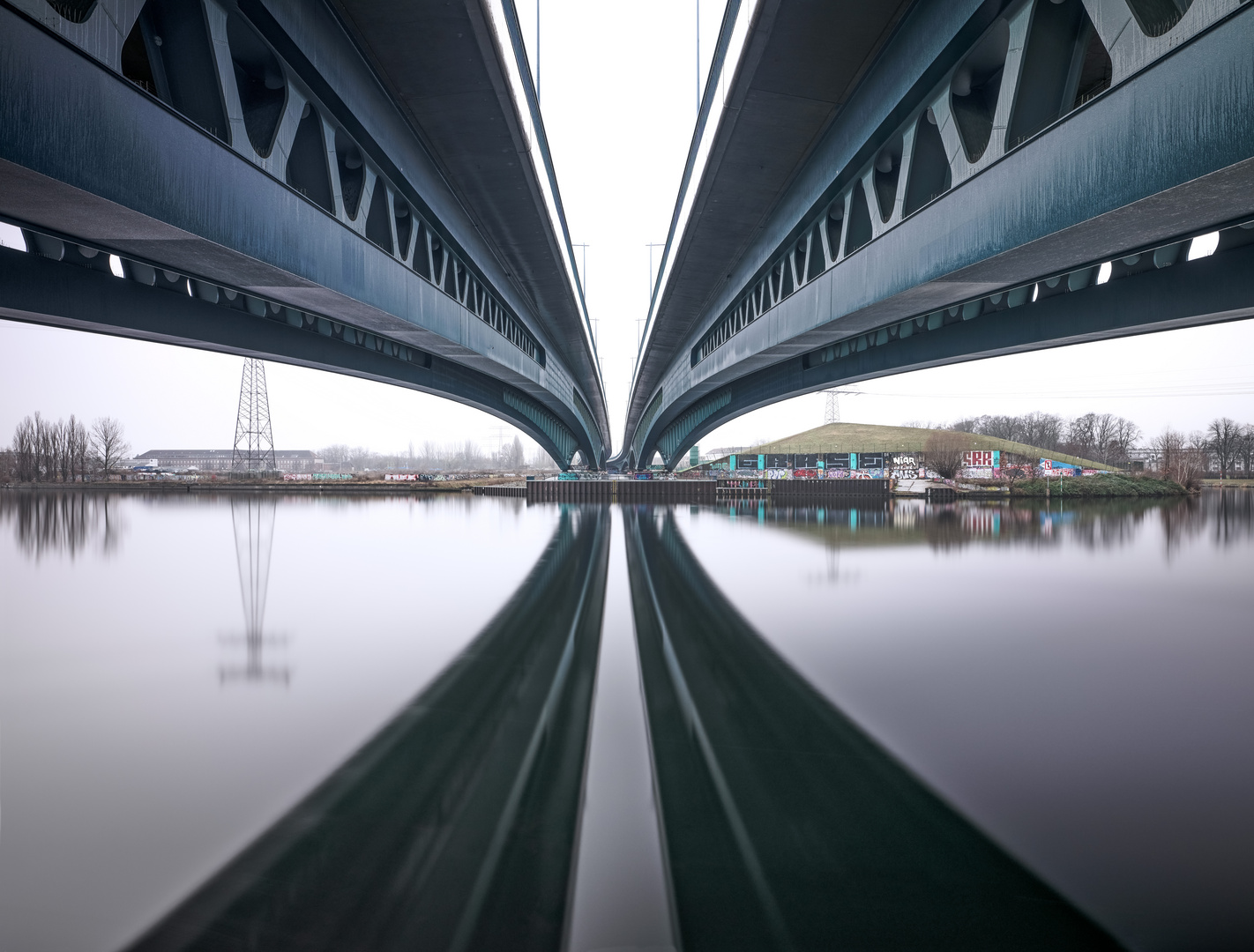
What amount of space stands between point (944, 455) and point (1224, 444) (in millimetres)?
41868

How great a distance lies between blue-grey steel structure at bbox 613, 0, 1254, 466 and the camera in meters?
4.60

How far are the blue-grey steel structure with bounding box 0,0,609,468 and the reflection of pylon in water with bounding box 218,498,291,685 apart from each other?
14.2ft

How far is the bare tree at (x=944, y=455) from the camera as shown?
56375 mm

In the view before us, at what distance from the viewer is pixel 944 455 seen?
57.6 metres

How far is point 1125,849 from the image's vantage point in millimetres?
3441

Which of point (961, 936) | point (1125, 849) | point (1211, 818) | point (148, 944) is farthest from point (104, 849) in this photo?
point (1211, 818)

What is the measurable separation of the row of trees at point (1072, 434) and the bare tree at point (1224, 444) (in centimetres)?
1226

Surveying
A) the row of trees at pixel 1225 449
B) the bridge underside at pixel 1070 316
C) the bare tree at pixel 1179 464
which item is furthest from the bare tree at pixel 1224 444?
the bridge underside at pixel 1070 316

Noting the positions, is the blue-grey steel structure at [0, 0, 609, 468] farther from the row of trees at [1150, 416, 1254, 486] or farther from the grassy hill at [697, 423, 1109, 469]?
the grassy hill at [697, 423, 1109, 469]

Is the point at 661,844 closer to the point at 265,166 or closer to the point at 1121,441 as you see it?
the point at 265,166

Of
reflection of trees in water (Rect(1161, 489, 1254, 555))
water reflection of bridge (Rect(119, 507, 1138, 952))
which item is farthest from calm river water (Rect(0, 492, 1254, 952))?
reflection of trees in water (Rect(1161, 489, 1254, 555))

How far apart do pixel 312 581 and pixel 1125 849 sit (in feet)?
40.3

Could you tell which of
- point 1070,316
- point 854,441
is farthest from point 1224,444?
point 1070,316

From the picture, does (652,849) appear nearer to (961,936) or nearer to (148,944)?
(961,936)
